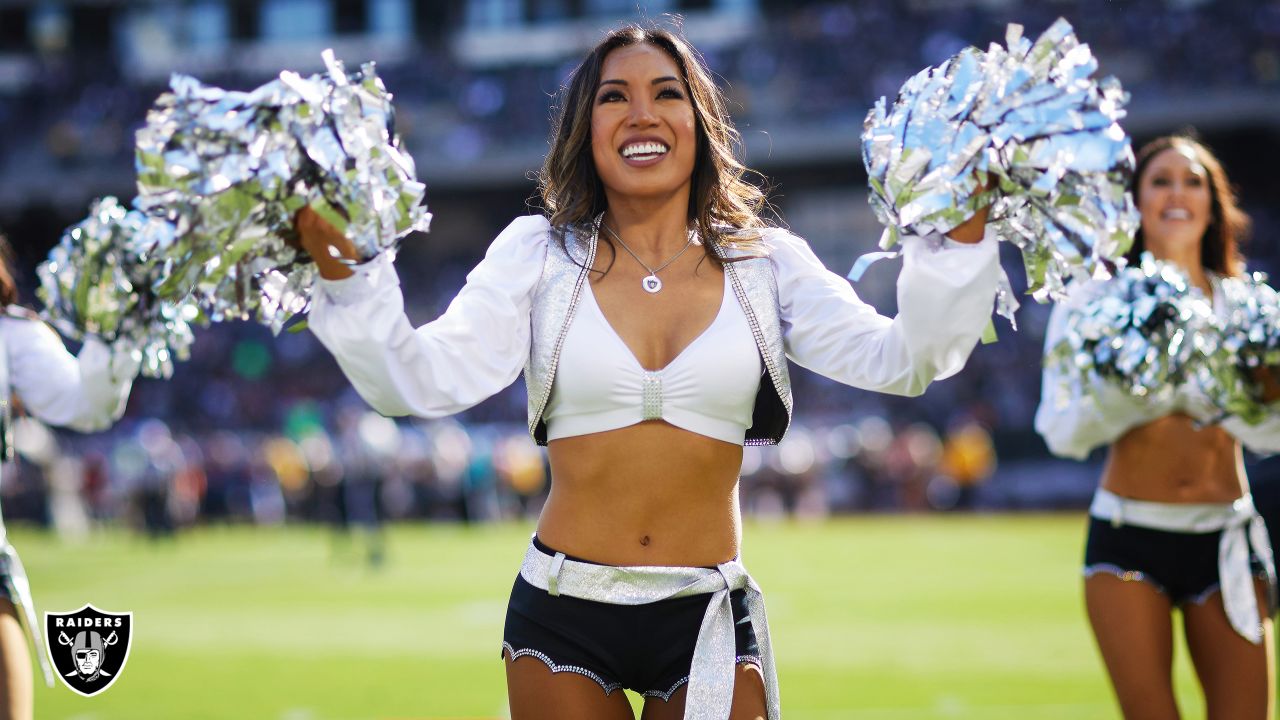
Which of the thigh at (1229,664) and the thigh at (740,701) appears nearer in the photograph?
the thigh at (740,701)

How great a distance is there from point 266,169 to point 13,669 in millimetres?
1553

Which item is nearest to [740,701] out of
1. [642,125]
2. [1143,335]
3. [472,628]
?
[642,125]

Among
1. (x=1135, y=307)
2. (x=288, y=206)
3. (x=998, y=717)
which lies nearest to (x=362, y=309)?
(x=288, y=206)

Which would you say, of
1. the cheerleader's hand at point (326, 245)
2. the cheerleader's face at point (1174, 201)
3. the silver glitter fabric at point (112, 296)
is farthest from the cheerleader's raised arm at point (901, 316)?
the cheerleader's face at point (1174, 201)

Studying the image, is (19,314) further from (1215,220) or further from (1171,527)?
(1215,220)

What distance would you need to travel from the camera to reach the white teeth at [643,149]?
9.18ft

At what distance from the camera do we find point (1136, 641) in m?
3.74

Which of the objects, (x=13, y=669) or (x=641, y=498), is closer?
(x=641, y=498)

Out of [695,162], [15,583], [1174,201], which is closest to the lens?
[695,162]

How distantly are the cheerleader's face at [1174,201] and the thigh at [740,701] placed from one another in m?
2.09

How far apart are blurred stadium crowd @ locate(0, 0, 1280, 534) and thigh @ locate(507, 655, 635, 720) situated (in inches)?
447

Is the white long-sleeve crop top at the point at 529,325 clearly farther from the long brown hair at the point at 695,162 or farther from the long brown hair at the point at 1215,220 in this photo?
the long brown hair at the point at 1215,220

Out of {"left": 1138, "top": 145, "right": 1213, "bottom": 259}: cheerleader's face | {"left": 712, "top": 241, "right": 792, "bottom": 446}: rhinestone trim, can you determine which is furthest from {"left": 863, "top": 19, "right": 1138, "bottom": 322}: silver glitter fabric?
{"left": 1138, "top": 145, "right": 1213, "bottom": 259}: cheerleader's face

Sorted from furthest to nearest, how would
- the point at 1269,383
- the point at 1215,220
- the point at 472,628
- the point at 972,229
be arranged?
the point at 472,628, the point at 1215,220, the point at 1269,383, the point at 972,229
